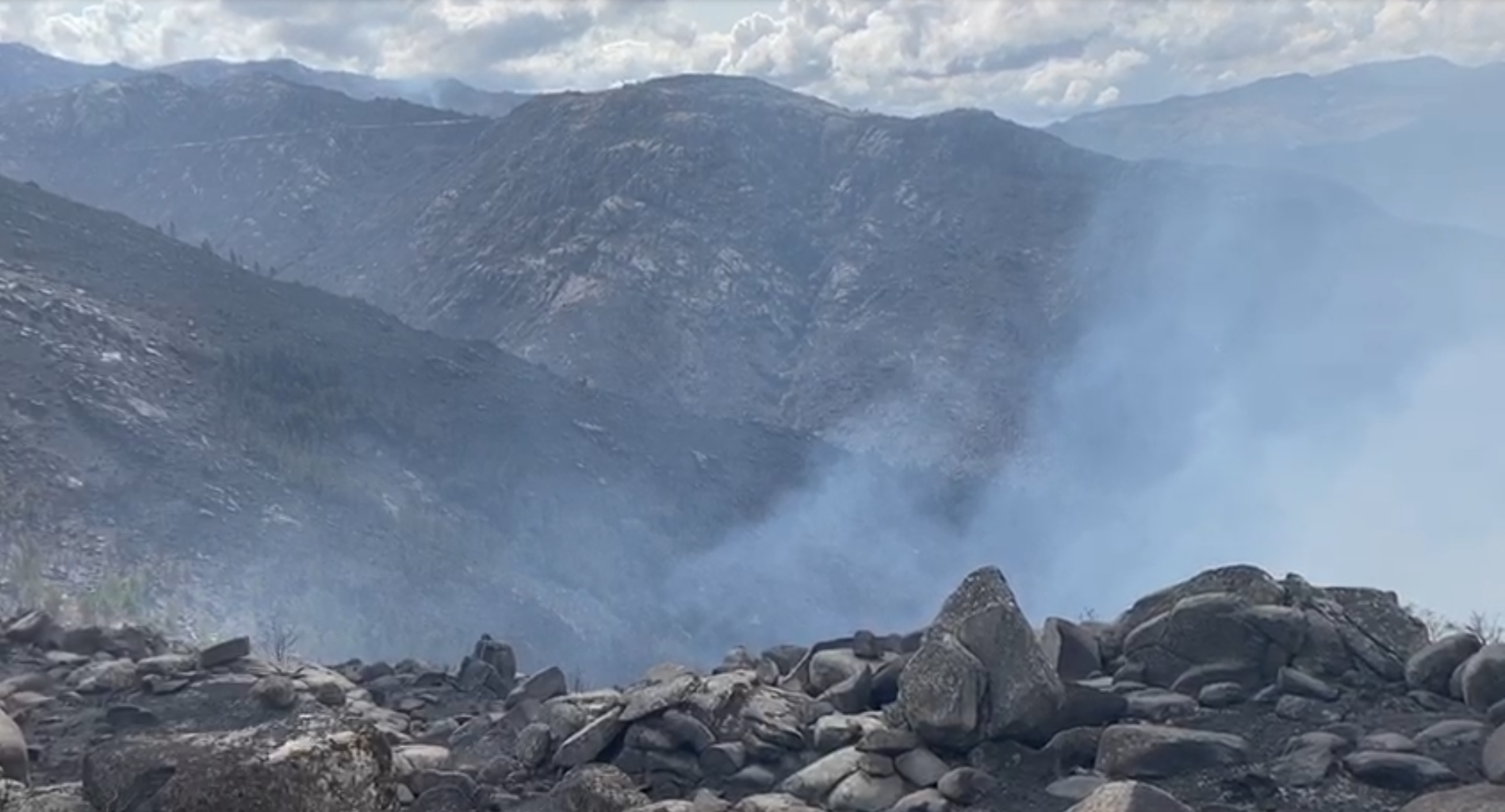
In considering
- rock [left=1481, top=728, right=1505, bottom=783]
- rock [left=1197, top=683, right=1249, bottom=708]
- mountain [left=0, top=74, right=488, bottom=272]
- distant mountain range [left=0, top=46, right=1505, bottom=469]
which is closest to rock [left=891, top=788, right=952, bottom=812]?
rock [left=1197, top=683, right=1249, bottom=708]

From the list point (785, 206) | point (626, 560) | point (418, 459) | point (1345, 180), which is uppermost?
point (1345, 180)

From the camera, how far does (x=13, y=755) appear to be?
6266mm

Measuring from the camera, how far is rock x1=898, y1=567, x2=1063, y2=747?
574 centimetres

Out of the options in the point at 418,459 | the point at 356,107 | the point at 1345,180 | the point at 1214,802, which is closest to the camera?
the point at 1214,802

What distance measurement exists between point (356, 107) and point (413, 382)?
4729 centimetres

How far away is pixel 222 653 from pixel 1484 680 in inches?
247

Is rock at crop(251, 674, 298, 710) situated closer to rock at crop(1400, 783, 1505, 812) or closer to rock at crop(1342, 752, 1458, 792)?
rock at crop(1342, 752, 1458, 792)

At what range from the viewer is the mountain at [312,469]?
1816 centimetres

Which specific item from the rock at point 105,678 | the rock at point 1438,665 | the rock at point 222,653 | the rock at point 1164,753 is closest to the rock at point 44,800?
the rock at point 105,678

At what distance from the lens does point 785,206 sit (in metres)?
56.1

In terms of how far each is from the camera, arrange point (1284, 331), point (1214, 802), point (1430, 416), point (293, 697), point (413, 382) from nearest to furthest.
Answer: point (1214, 802) → point (293, 697) → point (413, 382) → point (1430, 416) → point (1284, 331)

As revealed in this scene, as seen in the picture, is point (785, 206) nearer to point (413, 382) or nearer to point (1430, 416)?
point (1430, 416)

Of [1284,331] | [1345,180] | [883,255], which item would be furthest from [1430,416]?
[1345,180]

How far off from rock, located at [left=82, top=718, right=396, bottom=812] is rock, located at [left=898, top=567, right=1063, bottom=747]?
217cm
